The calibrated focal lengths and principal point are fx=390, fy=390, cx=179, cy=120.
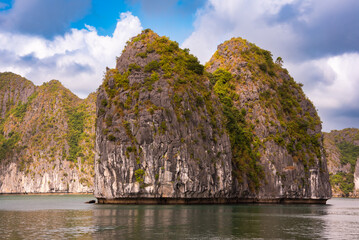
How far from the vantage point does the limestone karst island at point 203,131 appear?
63594 mm

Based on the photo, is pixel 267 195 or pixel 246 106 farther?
pixel 246 106

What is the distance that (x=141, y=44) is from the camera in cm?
7631

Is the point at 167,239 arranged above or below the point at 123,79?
below

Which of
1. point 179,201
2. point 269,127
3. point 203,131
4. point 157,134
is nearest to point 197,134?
point 203,131

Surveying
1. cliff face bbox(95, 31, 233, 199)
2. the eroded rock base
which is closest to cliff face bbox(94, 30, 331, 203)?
cliff face bbox(95, 31, 233, 199)

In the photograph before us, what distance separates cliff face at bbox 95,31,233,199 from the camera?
62906 mm

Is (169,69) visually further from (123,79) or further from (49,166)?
(49,166)

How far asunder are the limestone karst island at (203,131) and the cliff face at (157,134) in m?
0.16

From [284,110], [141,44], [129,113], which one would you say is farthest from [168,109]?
[284,110]

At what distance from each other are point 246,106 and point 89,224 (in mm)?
59246

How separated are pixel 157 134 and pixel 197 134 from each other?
7830 millimetres

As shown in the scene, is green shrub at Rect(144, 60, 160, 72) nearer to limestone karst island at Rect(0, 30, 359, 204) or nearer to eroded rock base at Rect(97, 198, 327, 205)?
limestone karst island at Rect(0, 30, 359, 204)

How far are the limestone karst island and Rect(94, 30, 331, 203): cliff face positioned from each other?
0.18 meters

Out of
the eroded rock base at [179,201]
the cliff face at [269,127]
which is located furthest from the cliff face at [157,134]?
the cliff face at [269,127]
